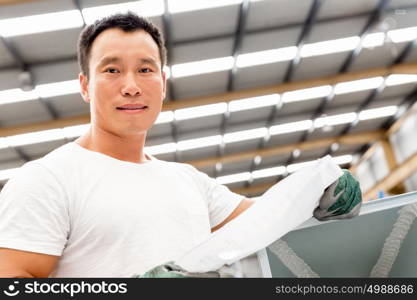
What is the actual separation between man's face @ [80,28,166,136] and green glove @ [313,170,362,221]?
559mm

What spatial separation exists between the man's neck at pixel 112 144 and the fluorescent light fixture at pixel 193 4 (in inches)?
199

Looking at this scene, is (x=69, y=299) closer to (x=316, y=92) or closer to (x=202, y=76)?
(x=202, y=76)

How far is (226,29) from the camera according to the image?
676cm

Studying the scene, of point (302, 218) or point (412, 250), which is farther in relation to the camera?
point (412, 250)

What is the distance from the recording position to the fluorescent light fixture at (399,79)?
9492mm

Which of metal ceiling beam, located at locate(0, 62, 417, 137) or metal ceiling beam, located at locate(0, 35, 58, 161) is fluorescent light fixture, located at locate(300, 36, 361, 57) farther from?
metal ceiling beam, located at locate(0, 35, 58, 161)

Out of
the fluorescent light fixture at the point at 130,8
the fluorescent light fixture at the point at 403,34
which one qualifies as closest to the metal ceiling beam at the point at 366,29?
the fluorescent light fixture at the point at 403,34

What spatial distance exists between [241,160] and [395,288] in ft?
38.9

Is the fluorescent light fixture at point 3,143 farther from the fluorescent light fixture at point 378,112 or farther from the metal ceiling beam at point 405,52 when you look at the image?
the fluorescent light fixture at point 378,112

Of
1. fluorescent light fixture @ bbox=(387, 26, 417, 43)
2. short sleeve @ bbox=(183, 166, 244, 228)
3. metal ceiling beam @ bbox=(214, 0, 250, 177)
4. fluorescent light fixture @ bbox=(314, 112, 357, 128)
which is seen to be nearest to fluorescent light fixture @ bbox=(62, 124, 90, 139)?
metal ceiling beam @ bbox=(214, 0, 250, 177)

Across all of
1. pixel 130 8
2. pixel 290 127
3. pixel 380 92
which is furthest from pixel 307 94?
pixel 130 8

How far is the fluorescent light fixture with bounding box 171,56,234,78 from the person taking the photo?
7.51 m

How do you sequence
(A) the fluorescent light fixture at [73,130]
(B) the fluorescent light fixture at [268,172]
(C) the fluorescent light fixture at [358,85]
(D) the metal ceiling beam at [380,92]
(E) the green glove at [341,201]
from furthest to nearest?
1. (B) the fluorescent light fixture at [268,172]
2. (C) the fluorescent light fixture at [358,85]
3. (A) the fluorescent light fixture at [73,130]
4. (D) the metal ceiling beam at [380,92]
5. (E) the green glove at [341,201]

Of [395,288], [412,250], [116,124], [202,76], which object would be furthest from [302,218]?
[202,76]
